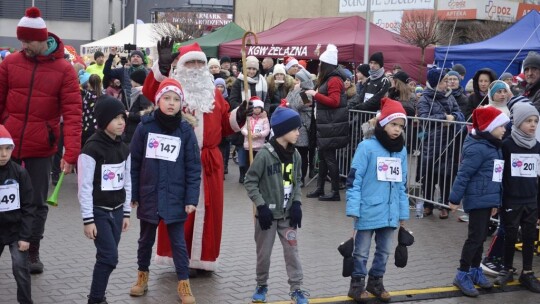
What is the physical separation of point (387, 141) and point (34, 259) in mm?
3350

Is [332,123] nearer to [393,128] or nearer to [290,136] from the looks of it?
[393,128]

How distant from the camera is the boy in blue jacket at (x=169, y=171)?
612cm

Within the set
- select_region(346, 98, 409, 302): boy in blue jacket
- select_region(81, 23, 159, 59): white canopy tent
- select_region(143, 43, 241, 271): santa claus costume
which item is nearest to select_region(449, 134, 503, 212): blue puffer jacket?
select_region(346, 98, 409, 302): boy in blue jacket

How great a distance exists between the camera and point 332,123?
11.6 meters

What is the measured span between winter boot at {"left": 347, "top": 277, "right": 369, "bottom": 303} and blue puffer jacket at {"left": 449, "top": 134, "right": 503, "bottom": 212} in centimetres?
121

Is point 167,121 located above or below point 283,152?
above

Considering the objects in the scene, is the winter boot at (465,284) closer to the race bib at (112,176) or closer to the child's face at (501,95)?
the child's face at (501,95)

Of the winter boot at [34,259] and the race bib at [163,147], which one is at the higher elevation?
the race bib at [163,147]

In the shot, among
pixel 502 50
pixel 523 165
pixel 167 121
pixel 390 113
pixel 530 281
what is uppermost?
pixel 502 50

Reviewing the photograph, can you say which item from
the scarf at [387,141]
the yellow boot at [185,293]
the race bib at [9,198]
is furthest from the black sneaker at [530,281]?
the race bib at [9,198]

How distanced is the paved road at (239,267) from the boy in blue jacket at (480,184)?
1.17 ft

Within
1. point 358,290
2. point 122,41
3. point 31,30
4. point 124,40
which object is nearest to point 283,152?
point 358,290

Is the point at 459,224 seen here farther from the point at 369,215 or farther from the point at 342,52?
the point at 342,52

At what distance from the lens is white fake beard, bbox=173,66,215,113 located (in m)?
6.89
